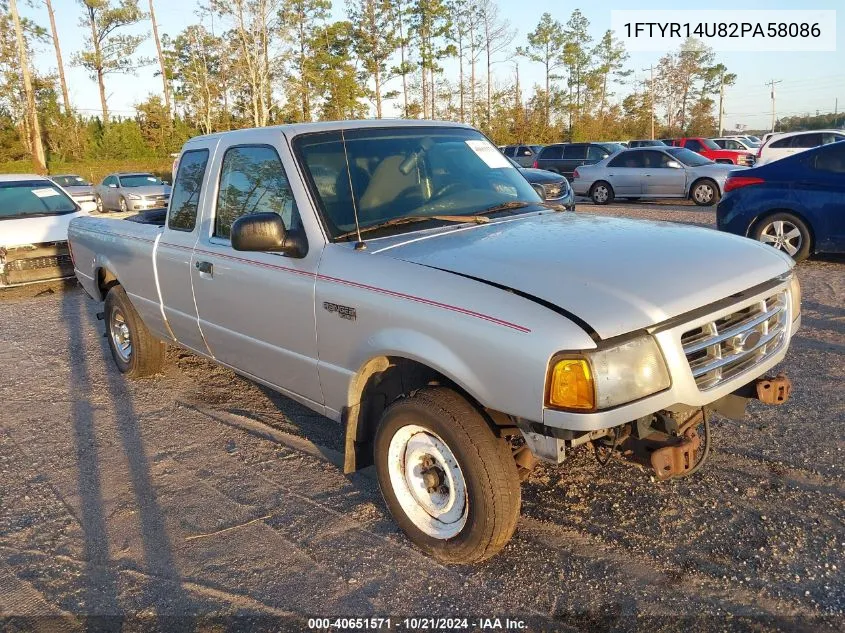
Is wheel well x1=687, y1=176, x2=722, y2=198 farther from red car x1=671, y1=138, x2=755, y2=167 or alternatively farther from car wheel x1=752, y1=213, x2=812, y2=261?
car wheel x1=752, y1=213, x2=812, y2=261

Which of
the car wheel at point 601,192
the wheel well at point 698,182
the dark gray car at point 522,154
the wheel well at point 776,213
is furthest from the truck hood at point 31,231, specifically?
the dark gray car at point 522,154

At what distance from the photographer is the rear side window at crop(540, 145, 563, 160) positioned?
77.2 ft

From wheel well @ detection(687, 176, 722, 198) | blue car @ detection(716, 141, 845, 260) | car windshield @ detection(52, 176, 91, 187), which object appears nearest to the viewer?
blue car @ detection(716, 141, 845, 260)

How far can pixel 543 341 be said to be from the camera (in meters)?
2.44

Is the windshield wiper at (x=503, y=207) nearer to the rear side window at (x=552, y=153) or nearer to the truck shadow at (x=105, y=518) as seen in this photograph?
the truck shadow at (x=105, y=518)

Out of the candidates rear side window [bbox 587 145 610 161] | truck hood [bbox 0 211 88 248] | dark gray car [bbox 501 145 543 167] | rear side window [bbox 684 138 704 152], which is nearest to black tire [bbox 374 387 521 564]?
truck hood [bbox 0 211 88 248]

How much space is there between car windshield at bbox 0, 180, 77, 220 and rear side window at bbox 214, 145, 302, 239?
736cm

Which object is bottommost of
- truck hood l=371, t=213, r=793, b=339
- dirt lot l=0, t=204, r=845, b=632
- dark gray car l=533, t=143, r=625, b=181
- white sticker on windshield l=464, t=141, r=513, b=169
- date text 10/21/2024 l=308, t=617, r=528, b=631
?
date text 10/21/2024 l=308, t=617, r=528, b=631

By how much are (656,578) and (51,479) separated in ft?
11.3

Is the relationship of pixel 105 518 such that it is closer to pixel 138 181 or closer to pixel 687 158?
pixel 687 158

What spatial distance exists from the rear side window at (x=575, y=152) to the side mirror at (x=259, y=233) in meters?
21.0

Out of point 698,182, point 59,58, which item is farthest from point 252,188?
point 59,58

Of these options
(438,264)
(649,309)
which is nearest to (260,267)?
(438,264)

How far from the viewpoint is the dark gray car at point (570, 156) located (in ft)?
74.8
